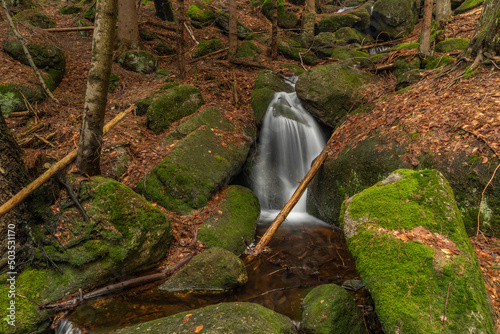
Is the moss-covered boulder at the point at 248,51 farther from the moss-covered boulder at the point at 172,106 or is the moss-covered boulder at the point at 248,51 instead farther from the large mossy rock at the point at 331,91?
the moss-covered boulder at the point at 172,106

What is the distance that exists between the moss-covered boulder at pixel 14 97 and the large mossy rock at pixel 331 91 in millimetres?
8258

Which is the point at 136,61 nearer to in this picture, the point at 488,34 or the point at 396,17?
the point at 488,34

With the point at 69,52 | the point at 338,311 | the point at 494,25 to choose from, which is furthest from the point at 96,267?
the point at 69,52

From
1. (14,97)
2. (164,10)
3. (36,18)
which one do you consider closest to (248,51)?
(164,10)

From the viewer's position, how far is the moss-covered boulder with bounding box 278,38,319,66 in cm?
1414

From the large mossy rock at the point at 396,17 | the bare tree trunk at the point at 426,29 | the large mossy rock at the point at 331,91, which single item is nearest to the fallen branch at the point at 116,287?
the large mossy rock at the point at 331,91

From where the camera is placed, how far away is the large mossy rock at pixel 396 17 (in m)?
17.3

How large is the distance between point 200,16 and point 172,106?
1068 centimetres

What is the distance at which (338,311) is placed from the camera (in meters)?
3.37

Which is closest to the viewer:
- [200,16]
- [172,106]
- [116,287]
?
[116,287]

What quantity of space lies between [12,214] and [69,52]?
30.0 ft

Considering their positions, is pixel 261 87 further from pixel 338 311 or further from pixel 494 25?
pixel 338 311

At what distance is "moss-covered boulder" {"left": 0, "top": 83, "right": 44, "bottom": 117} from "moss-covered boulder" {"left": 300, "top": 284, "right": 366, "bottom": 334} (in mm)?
8894

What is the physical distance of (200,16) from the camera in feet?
53.7
